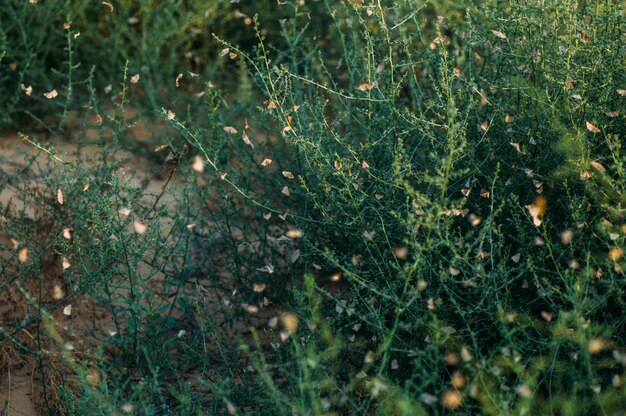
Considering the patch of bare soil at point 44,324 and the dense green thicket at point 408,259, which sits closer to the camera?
the dense green thicket at point 408,259

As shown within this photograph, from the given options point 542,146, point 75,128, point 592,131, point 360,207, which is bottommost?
point 75,128

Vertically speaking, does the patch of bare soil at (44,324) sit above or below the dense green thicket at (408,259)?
below

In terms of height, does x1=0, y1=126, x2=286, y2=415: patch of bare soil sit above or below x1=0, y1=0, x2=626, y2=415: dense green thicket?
below

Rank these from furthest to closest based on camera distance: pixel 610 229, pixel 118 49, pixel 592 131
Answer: pixel 118 49 < pixel 592 131 < pixel 610 229

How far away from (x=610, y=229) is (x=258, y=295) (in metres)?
1.38

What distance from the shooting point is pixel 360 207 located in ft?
8.80

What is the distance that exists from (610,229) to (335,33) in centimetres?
296

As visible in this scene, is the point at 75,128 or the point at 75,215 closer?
the point at 75,215

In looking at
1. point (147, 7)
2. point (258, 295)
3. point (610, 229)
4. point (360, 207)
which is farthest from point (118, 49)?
point (610, 229)

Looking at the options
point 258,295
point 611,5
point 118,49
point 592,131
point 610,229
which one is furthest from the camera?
point 118,49

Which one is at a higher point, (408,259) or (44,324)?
(408,259)

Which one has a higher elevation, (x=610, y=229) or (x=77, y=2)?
(x=610, y=229)

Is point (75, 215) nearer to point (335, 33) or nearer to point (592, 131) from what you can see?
point (592, 131)

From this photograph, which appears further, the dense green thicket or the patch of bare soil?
the patch of bare soil
